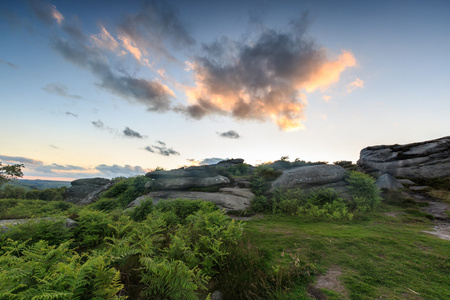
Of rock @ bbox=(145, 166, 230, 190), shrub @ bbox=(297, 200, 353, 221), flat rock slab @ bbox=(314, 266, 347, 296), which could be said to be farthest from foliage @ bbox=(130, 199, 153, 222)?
shrub @ bbox=(297, 200, 353, 221)

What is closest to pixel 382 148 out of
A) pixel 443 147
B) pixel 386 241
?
pixel 443 147

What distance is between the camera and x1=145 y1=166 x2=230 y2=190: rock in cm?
1906

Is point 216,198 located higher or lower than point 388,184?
lower

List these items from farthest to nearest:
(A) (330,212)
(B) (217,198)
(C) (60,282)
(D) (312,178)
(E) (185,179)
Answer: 1. (E) (185,179)
2. (D) (312,178)
3. (B) (217,198)
4. (A) (330,212)
5. (C) (60,282)

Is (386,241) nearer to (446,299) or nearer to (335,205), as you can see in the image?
(446,299)

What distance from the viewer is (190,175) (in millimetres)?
20312

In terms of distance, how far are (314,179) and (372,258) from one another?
42.1 ft

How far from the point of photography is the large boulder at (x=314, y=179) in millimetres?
17734

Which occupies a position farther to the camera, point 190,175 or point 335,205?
point 190,175

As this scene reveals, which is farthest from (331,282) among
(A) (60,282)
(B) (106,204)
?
(B) (106,204)

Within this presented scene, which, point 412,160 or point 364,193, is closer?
point 364,193

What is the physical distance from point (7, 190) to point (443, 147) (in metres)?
60.3

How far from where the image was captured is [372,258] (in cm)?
592

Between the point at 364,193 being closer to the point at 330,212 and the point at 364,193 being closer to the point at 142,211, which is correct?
the point at 330,212
